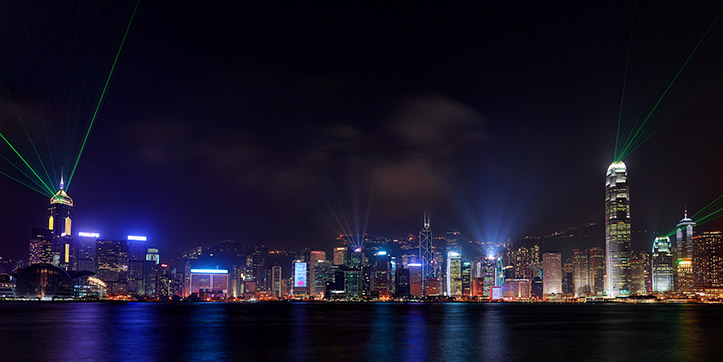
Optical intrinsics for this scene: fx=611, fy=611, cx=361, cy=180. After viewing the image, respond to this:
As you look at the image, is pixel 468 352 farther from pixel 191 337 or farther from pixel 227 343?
pixel 191 337

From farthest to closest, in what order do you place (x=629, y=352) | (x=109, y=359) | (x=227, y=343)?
(x=227, y=343) → (x=629, y=352) → (x=109, y=359)

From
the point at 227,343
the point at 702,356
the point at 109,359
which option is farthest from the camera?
the point at 227,343

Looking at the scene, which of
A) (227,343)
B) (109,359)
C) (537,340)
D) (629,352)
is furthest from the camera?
(537,340)

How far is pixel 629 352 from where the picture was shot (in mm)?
67062

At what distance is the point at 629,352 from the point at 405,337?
94.7 ft

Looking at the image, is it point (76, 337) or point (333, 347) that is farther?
point (76, 337)

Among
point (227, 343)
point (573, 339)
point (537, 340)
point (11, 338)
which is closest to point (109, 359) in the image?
point (227, 343)

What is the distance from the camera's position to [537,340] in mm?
81000

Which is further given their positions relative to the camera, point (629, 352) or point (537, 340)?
point (537, 340)

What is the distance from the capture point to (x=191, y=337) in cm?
8281

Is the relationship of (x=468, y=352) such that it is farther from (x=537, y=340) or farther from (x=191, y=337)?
(x=191, y=337)

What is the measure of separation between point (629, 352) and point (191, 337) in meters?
54.8

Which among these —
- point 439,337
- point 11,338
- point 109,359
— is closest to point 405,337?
point 439,337

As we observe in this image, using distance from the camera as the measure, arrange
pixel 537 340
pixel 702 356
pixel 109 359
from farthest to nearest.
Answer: pixel 537 340 → pixel 702 356 → pixel 109 359
